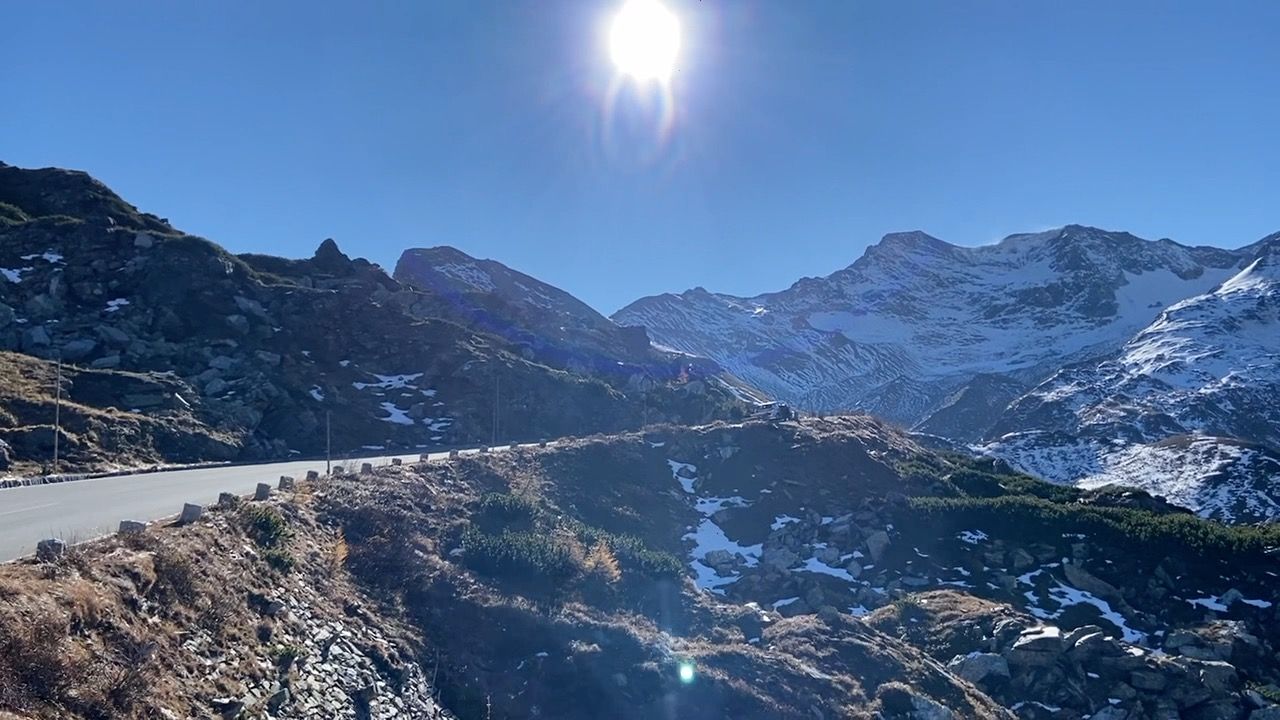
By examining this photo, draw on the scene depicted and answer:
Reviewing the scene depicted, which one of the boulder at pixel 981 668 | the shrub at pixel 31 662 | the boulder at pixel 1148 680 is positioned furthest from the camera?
the boulder at pixel 981 668

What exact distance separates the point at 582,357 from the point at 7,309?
139 feet

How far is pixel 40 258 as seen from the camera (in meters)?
49.1

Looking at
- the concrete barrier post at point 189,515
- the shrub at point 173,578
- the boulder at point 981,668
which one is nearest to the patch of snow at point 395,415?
the concrete barrier post at point 189,515

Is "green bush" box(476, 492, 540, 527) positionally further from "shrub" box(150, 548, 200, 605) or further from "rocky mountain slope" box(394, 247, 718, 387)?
"rocky mountain slope" box(394, 247, 718, 387)

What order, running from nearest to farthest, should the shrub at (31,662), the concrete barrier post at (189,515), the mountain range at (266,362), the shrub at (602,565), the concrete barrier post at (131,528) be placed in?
the shrub at (31,662)
the concrete barrier post at (131,528)
the concrete barrier post at (189,515)
the shrub at (602,565)
the mountain range at (266,362)

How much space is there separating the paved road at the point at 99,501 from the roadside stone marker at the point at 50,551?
90 cm

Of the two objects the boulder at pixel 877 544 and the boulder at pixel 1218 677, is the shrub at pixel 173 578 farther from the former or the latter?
the boulder at pixel 877 544

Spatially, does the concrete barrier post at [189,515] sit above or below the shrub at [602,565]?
above

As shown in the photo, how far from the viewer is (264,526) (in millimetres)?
17516

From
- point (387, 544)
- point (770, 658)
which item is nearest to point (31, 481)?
point (387, 544)

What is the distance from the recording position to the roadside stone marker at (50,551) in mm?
12039

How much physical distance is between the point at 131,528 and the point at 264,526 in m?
3.46

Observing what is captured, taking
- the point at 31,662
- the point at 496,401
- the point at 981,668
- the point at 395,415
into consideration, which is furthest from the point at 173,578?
the point at 496,401

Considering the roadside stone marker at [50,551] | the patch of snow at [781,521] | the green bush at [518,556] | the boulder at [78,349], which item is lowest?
the patch of snow at [781,521]
